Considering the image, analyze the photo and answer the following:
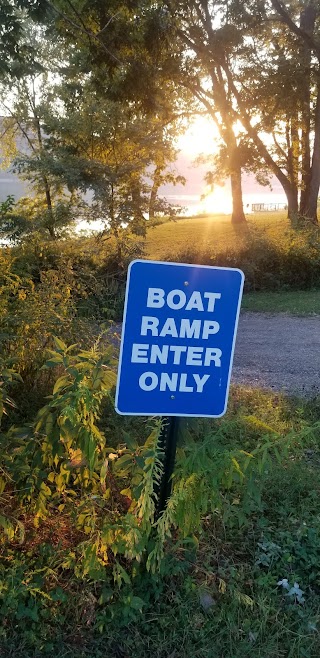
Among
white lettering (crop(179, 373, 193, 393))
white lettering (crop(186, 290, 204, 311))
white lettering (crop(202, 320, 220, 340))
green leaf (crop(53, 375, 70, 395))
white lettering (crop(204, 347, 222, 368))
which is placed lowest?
green leaf (crop(53, 375, 70, 395))

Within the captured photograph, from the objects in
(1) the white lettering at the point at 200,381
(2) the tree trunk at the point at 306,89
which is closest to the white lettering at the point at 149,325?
(1) the white lettering at the point at 200,381

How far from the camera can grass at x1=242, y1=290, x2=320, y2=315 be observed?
11.2m

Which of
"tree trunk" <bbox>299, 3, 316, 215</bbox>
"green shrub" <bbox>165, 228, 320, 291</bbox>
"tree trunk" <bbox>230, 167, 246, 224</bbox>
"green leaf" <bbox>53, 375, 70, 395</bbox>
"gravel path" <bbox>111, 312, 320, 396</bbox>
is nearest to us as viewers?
"green leaf" <bbox>53, 375, 70, 395</bbox>

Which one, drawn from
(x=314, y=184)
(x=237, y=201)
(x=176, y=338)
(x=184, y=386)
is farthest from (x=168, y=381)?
(x=237, y=201)

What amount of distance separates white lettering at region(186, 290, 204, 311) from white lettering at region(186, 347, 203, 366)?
155 millimetres

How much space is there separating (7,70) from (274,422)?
19.5ft

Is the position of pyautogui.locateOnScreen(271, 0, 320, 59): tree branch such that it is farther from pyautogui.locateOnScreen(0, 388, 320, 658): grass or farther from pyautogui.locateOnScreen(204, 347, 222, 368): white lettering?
pyautogui.locateOnScreen(204, 347, 222, 368): white lettering

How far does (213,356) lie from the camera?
7.66ft

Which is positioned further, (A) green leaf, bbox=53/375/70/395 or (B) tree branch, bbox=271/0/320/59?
(B) tree branch, bbox=271/0/320/59

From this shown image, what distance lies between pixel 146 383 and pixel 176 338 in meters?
0.21

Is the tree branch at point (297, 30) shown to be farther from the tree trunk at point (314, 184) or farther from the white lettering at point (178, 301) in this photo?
the white lettering at point (178, 301)

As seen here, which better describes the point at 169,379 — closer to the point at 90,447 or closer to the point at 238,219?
the point at 90,447

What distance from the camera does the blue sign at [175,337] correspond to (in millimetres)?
2240

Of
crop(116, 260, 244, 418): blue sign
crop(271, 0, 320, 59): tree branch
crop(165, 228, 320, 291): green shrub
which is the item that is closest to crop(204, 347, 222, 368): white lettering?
crop(116, 260, 244, 418): blue sign
